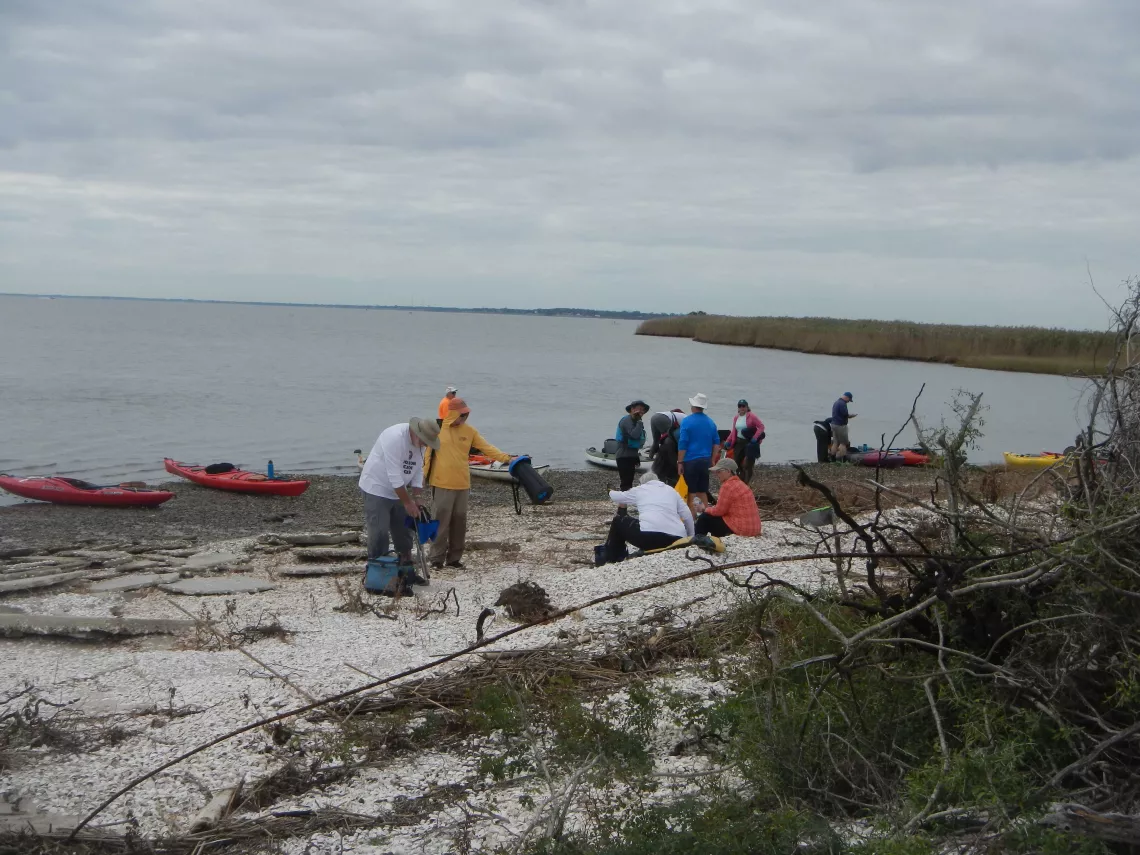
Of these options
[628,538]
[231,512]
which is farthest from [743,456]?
[628,538]

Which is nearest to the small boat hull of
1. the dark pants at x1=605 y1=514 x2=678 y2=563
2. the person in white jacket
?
the dark pants at x1=605 y1=514 x2=678 y2=563

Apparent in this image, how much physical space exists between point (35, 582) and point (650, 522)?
603cm

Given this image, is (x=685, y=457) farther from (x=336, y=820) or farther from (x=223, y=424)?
(x=223, y=424)

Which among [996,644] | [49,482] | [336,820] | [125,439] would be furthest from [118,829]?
[125,439]

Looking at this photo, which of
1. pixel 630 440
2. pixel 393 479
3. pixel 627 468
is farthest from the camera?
pixel 627 468

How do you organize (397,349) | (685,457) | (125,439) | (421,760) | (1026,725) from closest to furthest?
(1026,725) < (421,760) < (685,457) < (125,439) < (397,349)

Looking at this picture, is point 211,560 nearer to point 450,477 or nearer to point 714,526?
point 450,477

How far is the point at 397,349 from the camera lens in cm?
9162

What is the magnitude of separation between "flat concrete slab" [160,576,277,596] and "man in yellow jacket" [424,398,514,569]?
70.3 inches

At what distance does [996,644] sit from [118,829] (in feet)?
12.5

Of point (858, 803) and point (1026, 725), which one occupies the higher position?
point (1026, 725)

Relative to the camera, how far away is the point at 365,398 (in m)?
45.2

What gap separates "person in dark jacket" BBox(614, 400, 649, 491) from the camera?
51.0 feet

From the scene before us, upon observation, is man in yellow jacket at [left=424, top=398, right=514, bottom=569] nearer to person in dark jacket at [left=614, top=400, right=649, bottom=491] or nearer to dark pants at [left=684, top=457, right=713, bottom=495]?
dark pants at [left=684, top=457, right=713, bottom=495]
